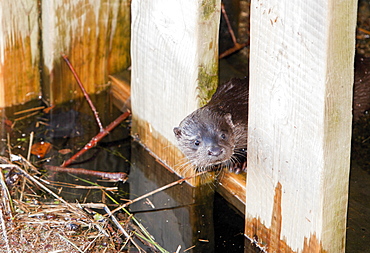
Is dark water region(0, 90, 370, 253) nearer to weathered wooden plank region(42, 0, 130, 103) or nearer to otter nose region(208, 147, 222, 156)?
weathered wooden plank region(42, 0, 130, 103)

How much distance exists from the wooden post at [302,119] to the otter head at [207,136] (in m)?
0.35

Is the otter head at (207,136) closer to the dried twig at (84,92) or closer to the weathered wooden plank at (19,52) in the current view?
the dried twig at (84,92)

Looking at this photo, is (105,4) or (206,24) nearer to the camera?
(206,24)

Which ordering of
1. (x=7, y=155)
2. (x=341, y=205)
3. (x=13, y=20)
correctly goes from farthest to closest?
(x=13, y=20) < (x=7, y=155) < (x=341, y=205)

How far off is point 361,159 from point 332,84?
5.07ft

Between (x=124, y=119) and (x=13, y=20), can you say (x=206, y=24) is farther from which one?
(x=13, y=20)

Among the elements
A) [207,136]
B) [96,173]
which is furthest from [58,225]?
[207,136]

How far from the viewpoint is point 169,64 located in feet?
12.2

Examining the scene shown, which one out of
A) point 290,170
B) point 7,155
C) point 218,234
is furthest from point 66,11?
point 290,170

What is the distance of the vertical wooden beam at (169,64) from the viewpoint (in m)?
3.44

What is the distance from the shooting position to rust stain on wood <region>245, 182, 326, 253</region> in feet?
9.25

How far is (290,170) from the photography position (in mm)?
2830

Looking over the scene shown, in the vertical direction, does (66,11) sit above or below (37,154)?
above

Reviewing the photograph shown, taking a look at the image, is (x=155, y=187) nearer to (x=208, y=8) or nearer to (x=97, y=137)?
(x=97, y=137)
